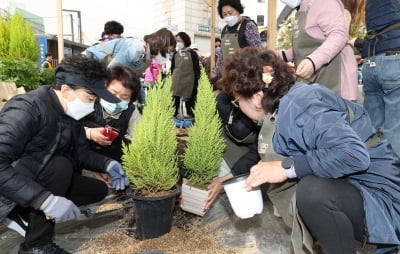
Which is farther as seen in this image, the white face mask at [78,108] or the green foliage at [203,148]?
the green foliage at [203,148]

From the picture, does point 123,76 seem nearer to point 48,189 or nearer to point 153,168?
point 153,168

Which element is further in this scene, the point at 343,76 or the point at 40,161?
the point at 343,76

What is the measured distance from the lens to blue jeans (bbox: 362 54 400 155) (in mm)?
2240

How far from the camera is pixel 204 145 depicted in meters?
2.40

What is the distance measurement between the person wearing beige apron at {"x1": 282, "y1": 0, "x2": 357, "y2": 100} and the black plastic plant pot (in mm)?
1299

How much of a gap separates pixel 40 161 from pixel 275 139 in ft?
4.74

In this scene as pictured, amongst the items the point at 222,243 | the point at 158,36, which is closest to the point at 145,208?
the point at 222,243

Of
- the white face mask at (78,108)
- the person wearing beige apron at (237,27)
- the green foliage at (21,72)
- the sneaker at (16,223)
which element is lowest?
the sneaker at (16,223)

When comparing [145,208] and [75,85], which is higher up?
[75,85]

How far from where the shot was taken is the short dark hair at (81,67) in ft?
6.63

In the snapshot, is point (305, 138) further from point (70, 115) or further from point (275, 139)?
point (70, 115)

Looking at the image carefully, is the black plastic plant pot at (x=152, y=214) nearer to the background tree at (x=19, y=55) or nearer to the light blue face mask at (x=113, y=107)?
the light blue face mask at (x=113, y=107)

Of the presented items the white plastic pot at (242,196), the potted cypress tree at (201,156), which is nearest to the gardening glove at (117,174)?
the potted cypress tree at (201,156)

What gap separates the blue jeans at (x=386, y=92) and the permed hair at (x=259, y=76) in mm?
902
